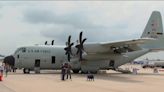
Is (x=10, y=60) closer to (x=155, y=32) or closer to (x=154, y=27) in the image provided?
(x=155, y=32)

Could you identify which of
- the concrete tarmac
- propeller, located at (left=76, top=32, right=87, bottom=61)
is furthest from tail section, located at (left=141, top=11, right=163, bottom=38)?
the concrete tarmac

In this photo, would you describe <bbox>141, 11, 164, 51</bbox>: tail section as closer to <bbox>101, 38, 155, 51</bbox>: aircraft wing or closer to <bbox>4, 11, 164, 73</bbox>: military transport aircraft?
<bbox>4, 11, 164, 73</bbox>: military transport aircraft

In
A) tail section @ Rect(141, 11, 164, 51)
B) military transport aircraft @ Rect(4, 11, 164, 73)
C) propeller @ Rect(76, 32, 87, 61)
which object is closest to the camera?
propeller @ Rect(76, 32, 87, 61)

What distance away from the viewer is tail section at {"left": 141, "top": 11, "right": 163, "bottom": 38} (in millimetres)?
35812

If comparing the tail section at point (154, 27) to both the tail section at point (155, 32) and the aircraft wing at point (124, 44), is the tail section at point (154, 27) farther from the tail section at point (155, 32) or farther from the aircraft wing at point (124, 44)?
the aircraft wing at point (124, 44)

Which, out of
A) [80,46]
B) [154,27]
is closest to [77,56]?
[80,46]

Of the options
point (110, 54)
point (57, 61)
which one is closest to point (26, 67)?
point (57, 61)

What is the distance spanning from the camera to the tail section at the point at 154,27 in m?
35.8

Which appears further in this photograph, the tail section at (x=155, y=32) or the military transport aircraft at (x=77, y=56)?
the tail section at (x=155, y=32)

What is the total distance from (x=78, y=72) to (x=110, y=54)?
4.62m

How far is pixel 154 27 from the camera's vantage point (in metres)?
36.1

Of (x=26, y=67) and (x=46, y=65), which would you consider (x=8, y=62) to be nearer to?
(x=26, y=67)

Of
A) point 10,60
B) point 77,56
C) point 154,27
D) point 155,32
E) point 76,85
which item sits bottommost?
point 76,85

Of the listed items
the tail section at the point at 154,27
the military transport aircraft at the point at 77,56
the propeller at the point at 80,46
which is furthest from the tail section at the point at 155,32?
the propeller at the point at 80,46
